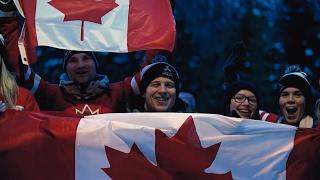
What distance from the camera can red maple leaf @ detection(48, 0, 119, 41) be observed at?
231 inches

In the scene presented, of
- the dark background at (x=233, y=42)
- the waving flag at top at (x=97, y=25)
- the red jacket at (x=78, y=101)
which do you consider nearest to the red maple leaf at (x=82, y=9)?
the waving flag at top at (x=97, y=25)

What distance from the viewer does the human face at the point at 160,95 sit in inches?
237

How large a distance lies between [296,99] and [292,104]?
50mm

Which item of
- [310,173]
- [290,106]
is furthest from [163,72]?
[310,173]

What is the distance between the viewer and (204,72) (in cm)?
2233

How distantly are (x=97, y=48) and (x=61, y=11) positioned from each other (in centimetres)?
37

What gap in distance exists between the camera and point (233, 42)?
2067 cm

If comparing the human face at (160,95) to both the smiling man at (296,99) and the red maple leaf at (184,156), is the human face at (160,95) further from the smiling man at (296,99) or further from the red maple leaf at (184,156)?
the smiling man at (296,99)

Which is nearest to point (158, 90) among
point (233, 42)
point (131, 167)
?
point (131, 167)

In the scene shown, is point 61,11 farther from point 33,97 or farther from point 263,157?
point 263,157

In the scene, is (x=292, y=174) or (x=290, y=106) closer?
(x=292, y=174)

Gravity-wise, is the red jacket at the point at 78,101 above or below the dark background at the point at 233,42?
above

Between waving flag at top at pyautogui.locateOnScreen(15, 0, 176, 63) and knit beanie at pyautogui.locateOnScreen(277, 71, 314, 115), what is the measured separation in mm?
962

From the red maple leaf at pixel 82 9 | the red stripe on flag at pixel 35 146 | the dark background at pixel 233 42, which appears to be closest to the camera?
the red stripe on flag at pixel 35 146
